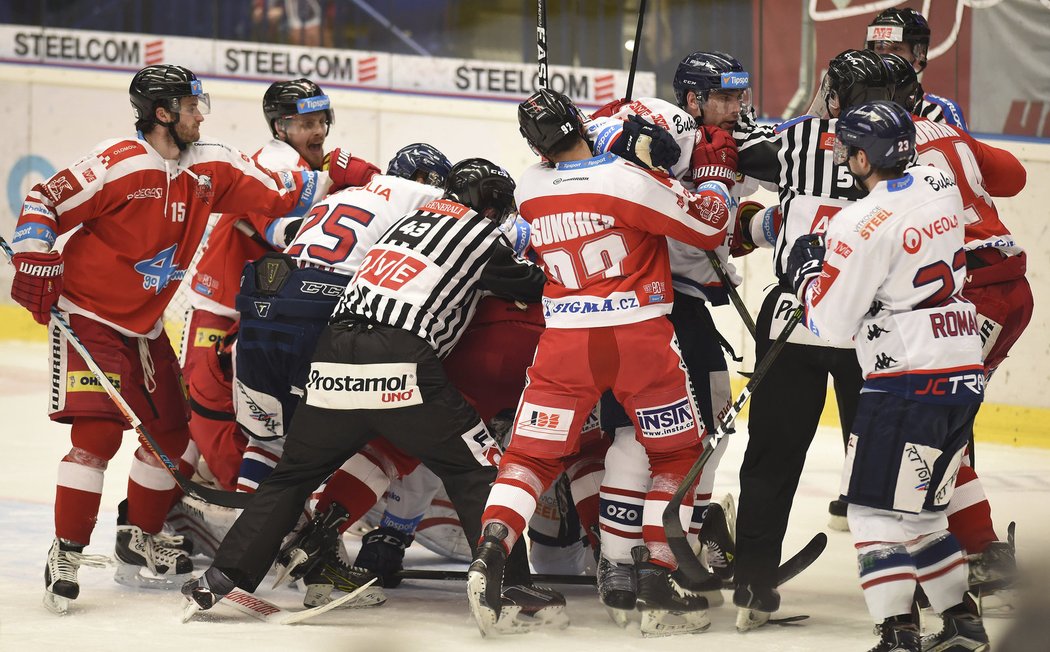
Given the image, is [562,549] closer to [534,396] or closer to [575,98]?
[534,396]

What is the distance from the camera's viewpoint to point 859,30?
23.8ft

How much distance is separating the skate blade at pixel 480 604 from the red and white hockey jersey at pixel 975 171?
167 centimetres

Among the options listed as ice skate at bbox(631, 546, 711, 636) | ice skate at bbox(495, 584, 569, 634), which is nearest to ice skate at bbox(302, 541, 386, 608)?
ice skate at bbox(495, 584, 569, 634)

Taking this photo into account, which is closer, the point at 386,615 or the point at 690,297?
the point at 386,615

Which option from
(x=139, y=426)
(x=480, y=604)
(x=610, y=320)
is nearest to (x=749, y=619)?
(x=480, y=604)

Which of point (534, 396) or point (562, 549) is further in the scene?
point (562, 549)

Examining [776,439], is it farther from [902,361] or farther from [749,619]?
[902,361]

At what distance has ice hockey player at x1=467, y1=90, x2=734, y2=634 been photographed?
3.58 m

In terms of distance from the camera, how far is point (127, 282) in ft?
13.3

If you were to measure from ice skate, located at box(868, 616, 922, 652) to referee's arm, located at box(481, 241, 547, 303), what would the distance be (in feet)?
4.34

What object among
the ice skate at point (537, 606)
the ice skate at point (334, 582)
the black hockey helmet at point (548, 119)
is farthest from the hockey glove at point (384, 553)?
the black hockey helmet at point (548, 119)

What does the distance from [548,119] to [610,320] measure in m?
0.56

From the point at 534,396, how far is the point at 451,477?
32 centimetres

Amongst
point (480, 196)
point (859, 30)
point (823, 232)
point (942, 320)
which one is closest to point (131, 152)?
point (480, 196)
